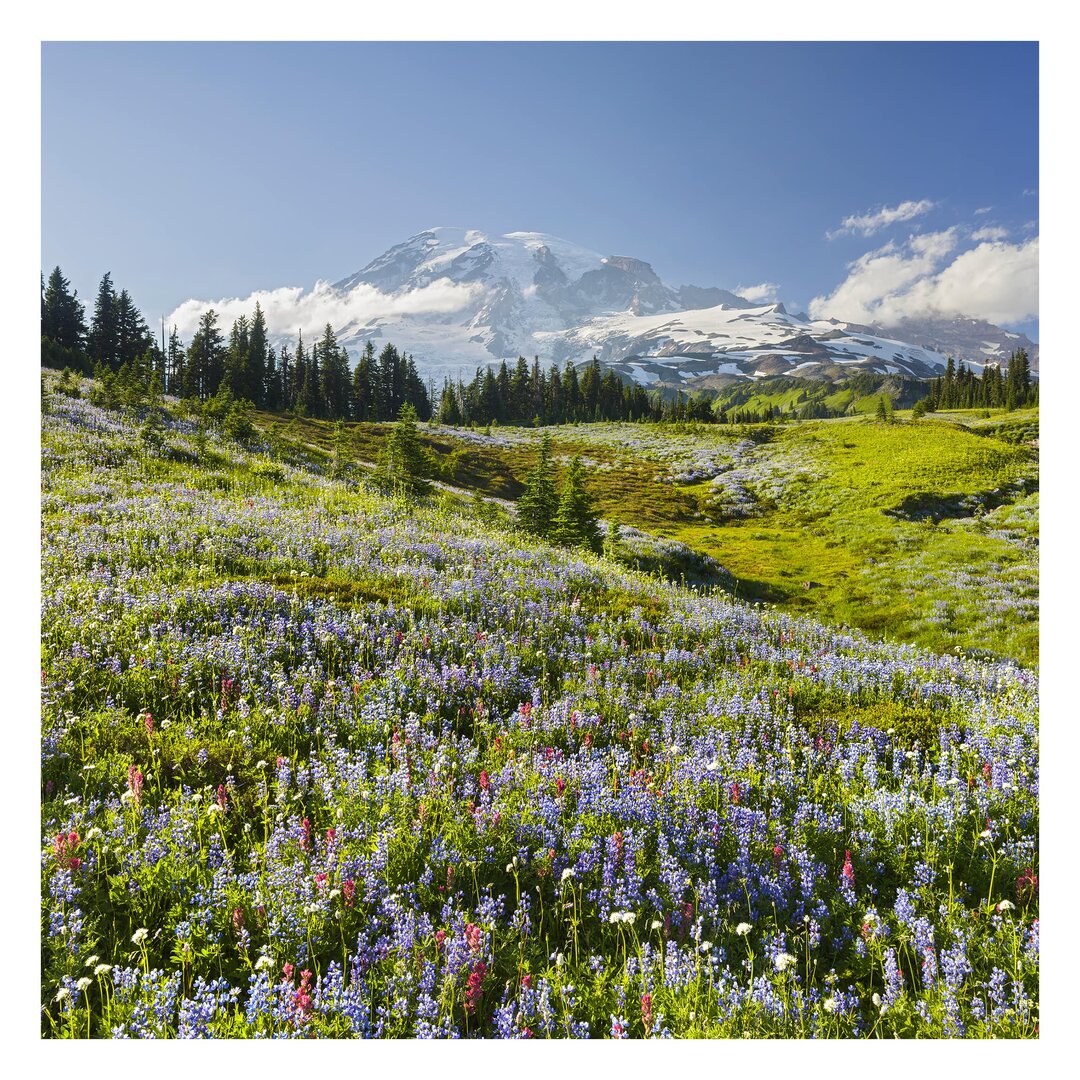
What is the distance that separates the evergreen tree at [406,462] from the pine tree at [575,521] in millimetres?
5036

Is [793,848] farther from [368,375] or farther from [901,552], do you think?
[368,375]

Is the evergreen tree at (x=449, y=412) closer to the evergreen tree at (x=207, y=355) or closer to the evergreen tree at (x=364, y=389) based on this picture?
the evergreen tree at (x=364, y=389)

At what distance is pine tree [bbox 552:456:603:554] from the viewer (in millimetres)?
18891

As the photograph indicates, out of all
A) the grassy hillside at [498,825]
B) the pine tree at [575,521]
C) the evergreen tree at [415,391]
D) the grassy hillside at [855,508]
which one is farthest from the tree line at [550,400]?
the grassy hillside at [498,825]

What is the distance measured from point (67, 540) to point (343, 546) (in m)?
3.67

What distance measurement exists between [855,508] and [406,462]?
3063cm

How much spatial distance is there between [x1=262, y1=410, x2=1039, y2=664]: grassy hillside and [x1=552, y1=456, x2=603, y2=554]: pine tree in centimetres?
706

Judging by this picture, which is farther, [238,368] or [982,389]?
[982,389]

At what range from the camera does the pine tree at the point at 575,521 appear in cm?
1889

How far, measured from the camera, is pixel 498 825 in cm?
382

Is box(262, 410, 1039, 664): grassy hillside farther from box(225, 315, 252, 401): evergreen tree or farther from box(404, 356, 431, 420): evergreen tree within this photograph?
box(404, 356, 431, 420): evergreen tree

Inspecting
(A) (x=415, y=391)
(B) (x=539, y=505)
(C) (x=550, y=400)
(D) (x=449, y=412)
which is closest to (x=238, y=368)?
(A) (x=415, y=391)

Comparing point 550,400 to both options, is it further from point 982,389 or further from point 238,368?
point 982,389

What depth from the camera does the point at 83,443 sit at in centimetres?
1405
